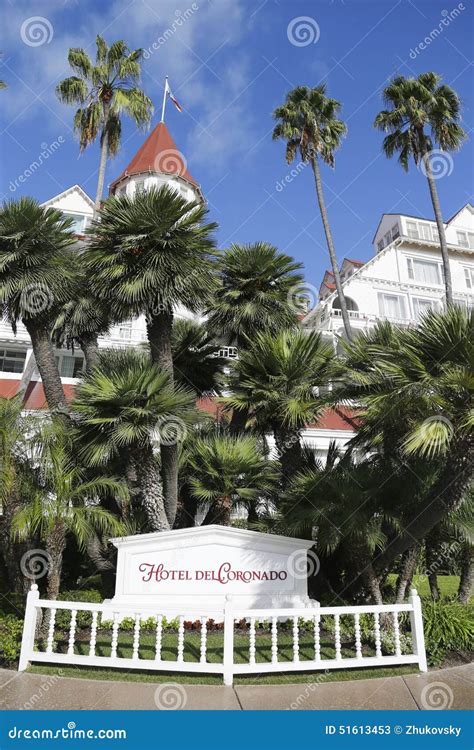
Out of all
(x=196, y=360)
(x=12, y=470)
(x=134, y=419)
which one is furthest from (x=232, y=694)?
(x=196, y=360)

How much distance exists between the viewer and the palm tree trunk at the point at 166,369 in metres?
10.9

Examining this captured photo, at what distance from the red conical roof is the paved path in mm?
30778

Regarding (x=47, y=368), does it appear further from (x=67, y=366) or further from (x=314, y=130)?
(x=314, y=130)

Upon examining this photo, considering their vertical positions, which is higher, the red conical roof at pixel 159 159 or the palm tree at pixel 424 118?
the red conical roof at pixel 159 159

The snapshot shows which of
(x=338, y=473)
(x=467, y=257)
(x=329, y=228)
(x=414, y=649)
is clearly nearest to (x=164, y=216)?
(x=338, y=473)

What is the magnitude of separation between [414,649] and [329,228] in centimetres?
2095

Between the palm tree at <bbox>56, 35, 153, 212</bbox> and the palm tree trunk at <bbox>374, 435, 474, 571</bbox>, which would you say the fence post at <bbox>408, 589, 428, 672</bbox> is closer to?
the palm tree trunk at <bbox>374, 435, 474, 571</bbox>

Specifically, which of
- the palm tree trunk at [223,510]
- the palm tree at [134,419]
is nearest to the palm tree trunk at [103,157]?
the palm tree at [134,419]

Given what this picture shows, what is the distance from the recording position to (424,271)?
36156 mm

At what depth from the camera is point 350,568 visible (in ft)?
35.0

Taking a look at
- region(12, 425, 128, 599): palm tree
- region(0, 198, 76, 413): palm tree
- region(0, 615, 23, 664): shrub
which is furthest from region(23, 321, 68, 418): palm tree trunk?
region(0, 615, 23, 664): shrub
